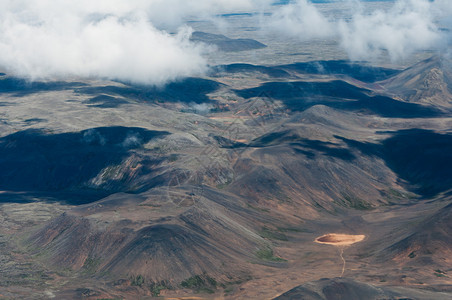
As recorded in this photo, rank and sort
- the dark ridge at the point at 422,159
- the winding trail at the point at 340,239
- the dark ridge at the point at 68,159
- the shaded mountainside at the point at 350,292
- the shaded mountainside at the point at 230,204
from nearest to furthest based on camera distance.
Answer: the shaded mountainside at the point at 350,292 → the shaded mountainside at the point at 230,204 → the winding trail at the point at 340,239 → the dark ridge at the point at 422,159 → the dark ridge at the point at 68,159

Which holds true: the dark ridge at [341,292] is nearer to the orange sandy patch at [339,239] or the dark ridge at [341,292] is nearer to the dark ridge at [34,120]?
the orange sandy patch at [339,239]

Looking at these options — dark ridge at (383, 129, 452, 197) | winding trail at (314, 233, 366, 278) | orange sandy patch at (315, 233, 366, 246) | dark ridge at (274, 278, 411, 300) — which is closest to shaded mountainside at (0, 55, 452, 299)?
dark ridge at (274, 278, 411, 300)

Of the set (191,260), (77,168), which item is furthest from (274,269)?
(77,168)

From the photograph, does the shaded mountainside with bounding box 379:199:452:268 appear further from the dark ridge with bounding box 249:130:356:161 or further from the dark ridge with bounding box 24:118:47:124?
the dark ridge with bounding box 24:118:47:124

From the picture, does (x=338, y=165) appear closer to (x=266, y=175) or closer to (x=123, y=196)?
(x=266, y=175)

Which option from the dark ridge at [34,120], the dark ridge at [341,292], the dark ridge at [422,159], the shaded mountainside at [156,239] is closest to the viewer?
the dark ridge at [341,292]

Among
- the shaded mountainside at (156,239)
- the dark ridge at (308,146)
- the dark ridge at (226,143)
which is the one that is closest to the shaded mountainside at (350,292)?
the shaded mountainside at (156,239)

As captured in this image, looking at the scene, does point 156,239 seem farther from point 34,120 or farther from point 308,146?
point 34,120
